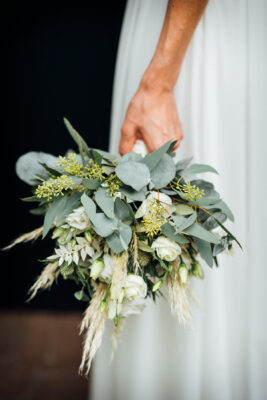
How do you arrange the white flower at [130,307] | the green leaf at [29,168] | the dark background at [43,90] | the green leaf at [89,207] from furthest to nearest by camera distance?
the dark background at [43,90]
the green leaf at [29,168]
the white flower at [130,307]
the green leaf at [89,207]

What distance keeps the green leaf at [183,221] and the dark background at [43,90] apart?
1.61 meters

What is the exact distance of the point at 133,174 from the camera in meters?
0.71

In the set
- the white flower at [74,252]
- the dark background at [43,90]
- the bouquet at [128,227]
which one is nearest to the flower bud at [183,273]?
the bouquet at [128,227]

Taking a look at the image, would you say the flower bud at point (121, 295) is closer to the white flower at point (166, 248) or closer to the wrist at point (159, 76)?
the white flower at point (166, 248)

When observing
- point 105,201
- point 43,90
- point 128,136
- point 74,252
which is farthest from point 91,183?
point 43,90

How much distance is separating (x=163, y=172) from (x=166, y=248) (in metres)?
0.18

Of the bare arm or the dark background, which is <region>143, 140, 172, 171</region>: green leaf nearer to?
the bare arm

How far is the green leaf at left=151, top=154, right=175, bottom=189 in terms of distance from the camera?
2.44 feet

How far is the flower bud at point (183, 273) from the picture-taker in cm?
75

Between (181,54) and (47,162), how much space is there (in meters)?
0.50

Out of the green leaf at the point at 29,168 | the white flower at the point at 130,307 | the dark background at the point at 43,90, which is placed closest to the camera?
the white flower at the point at 130,307

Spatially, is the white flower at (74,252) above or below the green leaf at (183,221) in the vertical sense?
below

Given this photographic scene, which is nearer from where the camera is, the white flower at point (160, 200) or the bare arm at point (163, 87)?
the white flower at point (160, 200)

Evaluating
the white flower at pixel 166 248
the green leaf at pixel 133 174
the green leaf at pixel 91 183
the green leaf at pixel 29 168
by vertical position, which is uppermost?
the green leaf at pixel 29 168
